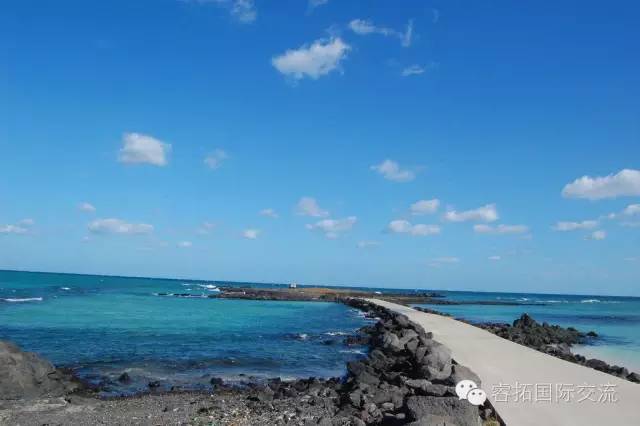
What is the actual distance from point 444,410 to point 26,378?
999 cm

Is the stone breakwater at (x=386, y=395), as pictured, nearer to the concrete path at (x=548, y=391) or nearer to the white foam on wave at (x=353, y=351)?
the concrete path at (x=548, y=391)

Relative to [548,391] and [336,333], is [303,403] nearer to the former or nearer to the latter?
[548,391]

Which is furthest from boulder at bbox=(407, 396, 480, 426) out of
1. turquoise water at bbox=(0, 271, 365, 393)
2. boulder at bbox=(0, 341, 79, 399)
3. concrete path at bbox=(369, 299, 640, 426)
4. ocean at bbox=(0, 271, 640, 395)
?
boulder at bbox=(0, 341, 79, 399)

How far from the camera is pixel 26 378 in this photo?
42.1ft

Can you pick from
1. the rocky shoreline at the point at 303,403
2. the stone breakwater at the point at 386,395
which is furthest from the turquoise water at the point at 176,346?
the stone breakwater at the point at 386,395

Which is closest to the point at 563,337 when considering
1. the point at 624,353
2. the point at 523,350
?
the point at 624,353

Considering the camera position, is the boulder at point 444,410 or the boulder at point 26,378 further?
the boulder at point 26,378

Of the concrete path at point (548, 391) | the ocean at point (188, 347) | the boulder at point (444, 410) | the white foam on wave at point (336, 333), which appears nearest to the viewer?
the boulder at point (444, 410)

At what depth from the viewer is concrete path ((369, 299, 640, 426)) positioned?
8.32 metres

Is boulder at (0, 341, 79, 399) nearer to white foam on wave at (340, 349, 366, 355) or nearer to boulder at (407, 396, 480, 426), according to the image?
boulder at (407, 396, 480, 426)

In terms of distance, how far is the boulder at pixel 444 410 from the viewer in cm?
807

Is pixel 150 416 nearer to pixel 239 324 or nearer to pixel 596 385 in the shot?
pixel 596 385

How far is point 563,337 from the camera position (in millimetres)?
25297

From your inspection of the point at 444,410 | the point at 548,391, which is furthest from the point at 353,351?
the point at 444,410
